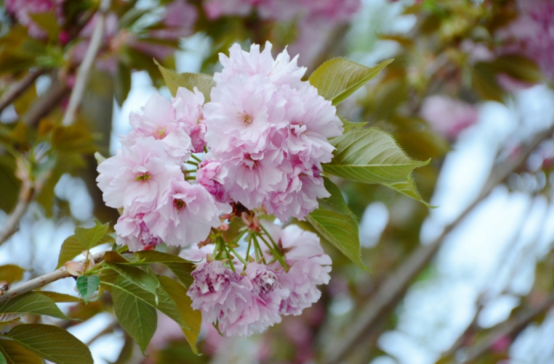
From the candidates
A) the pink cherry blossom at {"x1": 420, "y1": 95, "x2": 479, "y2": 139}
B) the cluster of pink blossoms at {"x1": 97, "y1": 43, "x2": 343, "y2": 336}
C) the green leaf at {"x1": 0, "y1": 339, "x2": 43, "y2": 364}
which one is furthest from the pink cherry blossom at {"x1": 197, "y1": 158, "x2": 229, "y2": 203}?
the pink cherry blossom at {"x1": 420, "y1": 95, "x2": 479, "y2": 139}

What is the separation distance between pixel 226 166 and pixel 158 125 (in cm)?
8

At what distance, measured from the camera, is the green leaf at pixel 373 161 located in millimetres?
500

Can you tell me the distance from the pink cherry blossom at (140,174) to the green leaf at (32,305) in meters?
0.11

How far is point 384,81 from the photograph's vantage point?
1.65 m

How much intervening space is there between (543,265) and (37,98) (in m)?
1.66

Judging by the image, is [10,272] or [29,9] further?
[29,9]

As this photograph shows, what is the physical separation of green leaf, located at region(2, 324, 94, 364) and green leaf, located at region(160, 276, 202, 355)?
0.10 meters

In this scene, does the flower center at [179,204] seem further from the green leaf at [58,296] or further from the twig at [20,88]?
the twig at [20,88]

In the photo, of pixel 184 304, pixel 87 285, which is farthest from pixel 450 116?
pixel 87 285

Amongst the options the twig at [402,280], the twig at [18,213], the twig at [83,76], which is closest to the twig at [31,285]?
the twig at [18,213]

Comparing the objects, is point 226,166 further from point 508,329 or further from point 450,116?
point 450,116

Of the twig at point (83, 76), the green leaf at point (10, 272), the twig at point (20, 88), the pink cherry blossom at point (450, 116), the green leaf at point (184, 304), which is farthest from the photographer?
the pink cherry blossom at point (450, 116)

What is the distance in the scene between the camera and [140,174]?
47 centimetres

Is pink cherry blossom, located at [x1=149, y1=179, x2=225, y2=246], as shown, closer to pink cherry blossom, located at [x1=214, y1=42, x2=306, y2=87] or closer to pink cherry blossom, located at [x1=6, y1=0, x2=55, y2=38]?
pink cherry blossom, located at [x1=214, y1=42, x2=306, y2=87]
